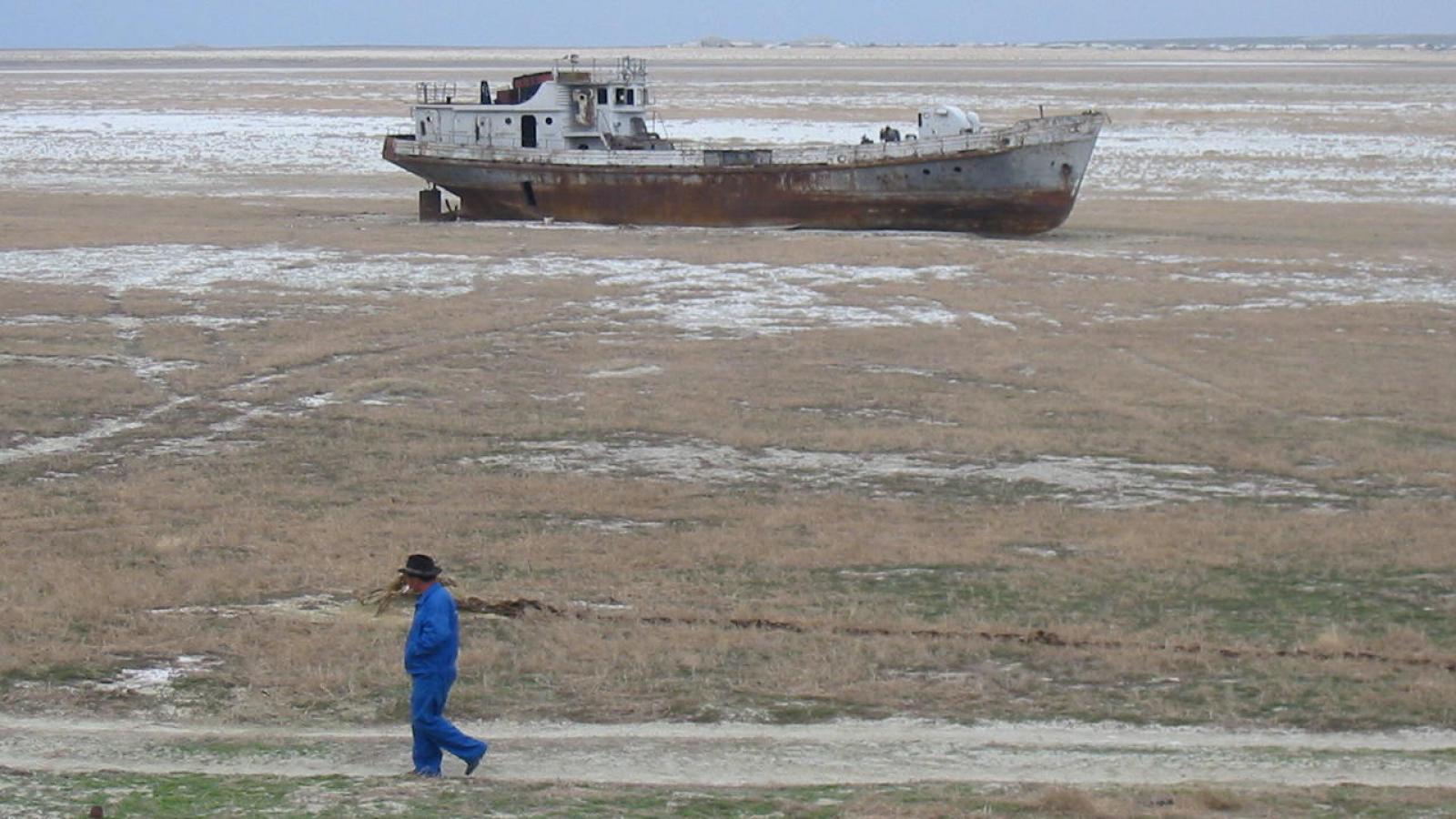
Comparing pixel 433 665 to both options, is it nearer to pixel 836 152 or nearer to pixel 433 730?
pixel 433 730

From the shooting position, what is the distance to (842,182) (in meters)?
39.0

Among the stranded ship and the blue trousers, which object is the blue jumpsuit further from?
the stranded ship

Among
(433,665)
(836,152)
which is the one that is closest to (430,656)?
(433,665)

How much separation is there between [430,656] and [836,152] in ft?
99.1

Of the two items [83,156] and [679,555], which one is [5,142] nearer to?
[83,156]

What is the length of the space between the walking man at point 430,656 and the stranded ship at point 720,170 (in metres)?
29.5

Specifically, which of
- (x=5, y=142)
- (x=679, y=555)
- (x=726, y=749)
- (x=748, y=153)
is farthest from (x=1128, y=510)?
(x=5, y=142)

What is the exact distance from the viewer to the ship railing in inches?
1513

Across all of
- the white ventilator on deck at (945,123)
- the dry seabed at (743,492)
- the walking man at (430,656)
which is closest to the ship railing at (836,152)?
the white ventilator on deck at (945,123)

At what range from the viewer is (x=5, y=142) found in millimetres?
65500

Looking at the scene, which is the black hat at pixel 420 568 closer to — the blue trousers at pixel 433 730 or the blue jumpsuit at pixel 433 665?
the blue jumpsuit at pixel 433 665

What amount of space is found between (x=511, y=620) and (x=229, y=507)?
4493 millimetres


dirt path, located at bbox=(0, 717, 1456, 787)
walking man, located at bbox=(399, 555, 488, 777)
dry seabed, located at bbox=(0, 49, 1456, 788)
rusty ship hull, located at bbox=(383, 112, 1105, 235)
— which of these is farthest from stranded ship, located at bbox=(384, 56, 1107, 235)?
walking man, located at bbox=(399, 555, 488, 777)

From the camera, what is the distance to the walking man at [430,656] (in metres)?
9.88
